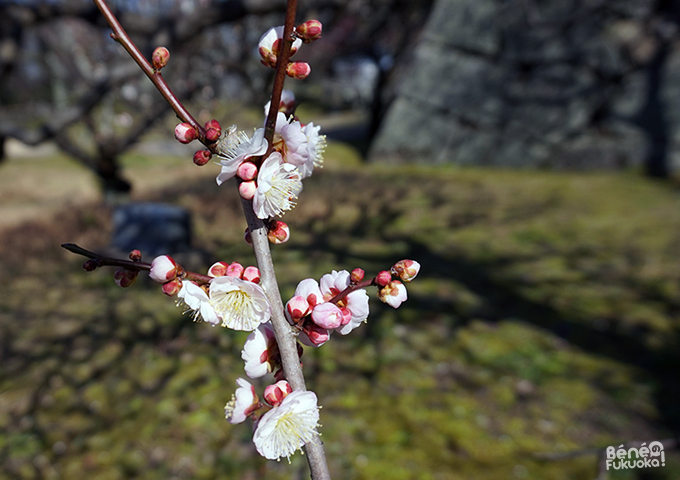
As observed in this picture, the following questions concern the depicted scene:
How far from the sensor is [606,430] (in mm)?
2576

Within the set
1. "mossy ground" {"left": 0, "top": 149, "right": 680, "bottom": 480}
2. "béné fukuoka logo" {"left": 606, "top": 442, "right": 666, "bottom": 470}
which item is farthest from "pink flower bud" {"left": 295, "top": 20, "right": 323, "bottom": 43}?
"béné fukuoka logo" {"left": 606, "top": 442, "right": 666, "bottom": 470}

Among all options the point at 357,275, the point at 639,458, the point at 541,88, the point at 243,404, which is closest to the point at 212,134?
the point at 357,275

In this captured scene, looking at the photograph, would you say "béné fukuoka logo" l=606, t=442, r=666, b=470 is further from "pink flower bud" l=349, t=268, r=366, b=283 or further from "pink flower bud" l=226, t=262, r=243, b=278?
"pink flower bud" l=226, t=262, r=243, b=278

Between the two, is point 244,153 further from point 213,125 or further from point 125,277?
point 125,277

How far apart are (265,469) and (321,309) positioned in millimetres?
2183

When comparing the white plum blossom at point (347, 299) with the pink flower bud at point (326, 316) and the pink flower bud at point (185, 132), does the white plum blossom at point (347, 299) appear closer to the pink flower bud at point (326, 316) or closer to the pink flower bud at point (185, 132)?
the pink flower bud at point (326, 316)

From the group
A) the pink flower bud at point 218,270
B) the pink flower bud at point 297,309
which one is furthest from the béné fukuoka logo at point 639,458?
the pink flower bud at point 218,270

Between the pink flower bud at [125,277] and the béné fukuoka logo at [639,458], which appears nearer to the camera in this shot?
the pink flower bud at [125,277]

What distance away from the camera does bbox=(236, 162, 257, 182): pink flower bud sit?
0.65 meters

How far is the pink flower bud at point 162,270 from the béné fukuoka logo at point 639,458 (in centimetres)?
251

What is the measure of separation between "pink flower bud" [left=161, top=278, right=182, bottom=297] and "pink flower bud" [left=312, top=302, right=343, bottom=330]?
0.23m

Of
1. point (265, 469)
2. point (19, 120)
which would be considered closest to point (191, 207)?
point (265, 469)

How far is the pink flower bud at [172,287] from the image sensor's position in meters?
0.68

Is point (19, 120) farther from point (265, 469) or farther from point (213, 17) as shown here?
point (265, 469)
